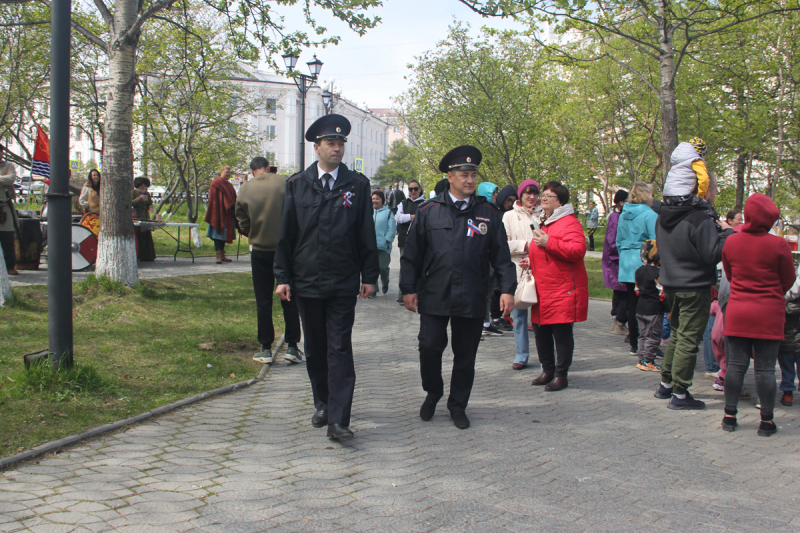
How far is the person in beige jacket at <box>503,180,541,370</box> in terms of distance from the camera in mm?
7102

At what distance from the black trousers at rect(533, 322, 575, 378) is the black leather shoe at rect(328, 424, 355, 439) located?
2.52m

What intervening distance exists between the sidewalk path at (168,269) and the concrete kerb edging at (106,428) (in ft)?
19.1

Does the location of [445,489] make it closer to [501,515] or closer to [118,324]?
[501,515]

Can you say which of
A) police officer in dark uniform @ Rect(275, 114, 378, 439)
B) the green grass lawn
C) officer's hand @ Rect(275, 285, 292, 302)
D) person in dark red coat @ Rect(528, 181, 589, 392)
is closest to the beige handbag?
person in dark red coat @ Rect(528, 181, 589, 392)

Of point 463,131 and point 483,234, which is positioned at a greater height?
point 463,131

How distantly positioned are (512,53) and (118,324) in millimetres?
14701

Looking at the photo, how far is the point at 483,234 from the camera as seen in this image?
16.2 feet

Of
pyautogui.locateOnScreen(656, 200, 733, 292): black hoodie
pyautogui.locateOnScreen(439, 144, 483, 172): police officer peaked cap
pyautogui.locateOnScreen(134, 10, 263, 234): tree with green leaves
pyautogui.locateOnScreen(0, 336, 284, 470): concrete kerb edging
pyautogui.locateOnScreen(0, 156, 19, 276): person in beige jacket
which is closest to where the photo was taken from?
pyautogui.locateOnScreen(0, 336, 284, 470): concrete kerb edging

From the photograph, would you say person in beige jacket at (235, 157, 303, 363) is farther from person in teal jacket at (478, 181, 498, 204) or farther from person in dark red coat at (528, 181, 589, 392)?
person in teal jacket at (478, 181, 498, 204)

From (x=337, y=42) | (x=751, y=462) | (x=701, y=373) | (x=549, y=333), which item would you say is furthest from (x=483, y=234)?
(x=337, y=42)

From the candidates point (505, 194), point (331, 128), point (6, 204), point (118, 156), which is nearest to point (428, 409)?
point (331, 128)

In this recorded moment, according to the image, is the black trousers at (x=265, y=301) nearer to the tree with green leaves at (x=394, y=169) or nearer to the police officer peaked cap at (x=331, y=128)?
the police officer peaked cap at (x=331, y=128)

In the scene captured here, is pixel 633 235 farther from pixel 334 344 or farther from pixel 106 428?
pixel 106 428

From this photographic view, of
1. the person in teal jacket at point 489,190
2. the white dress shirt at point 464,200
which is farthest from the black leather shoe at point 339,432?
the person in teal jacket at point 489,190
